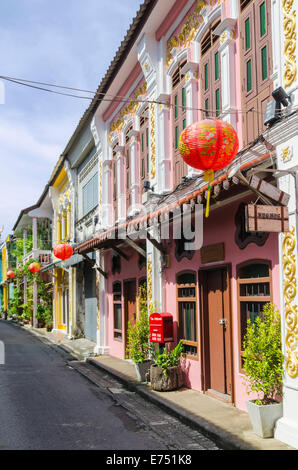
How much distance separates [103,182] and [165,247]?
19.5 feet

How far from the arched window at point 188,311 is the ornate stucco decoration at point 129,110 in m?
4.83

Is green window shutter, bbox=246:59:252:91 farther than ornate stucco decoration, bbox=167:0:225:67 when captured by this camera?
No

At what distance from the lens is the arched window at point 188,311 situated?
9828 millimetres

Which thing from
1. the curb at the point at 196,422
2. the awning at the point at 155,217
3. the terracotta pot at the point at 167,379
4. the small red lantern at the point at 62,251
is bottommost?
the curb at the point at 196,422

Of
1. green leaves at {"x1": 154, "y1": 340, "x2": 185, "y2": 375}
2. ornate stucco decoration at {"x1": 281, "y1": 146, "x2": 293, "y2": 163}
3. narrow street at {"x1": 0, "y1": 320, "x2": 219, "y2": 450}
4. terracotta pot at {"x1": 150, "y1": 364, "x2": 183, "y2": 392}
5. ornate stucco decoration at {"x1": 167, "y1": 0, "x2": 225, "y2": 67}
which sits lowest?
narrow street at {"x1": 0, "y1": 320, "x2": 219, "y2": 450}

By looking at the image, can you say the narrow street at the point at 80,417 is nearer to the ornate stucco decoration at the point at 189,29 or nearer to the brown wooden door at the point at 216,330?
the brown wooden door at the point at 216,330

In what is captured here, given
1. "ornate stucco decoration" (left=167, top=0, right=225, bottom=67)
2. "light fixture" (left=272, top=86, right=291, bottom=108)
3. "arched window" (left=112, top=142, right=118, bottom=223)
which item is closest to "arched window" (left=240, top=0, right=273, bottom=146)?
"light fixture" (left=272, top=86, right=291, bottom=108)

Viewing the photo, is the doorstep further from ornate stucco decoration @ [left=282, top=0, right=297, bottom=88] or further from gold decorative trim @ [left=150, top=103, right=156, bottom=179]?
gold decorative trim @ [left=150, top=103, right=156, bottom=179]

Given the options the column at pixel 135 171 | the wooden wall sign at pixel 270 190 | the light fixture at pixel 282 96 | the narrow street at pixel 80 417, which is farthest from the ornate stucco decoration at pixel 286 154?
the column at pixel 135 171

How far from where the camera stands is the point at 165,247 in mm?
11117

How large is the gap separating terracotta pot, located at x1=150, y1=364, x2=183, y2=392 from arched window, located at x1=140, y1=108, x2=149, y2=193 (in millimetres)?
4899

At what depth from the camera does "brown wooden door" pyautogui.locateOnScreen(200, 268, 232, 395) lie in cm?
862
